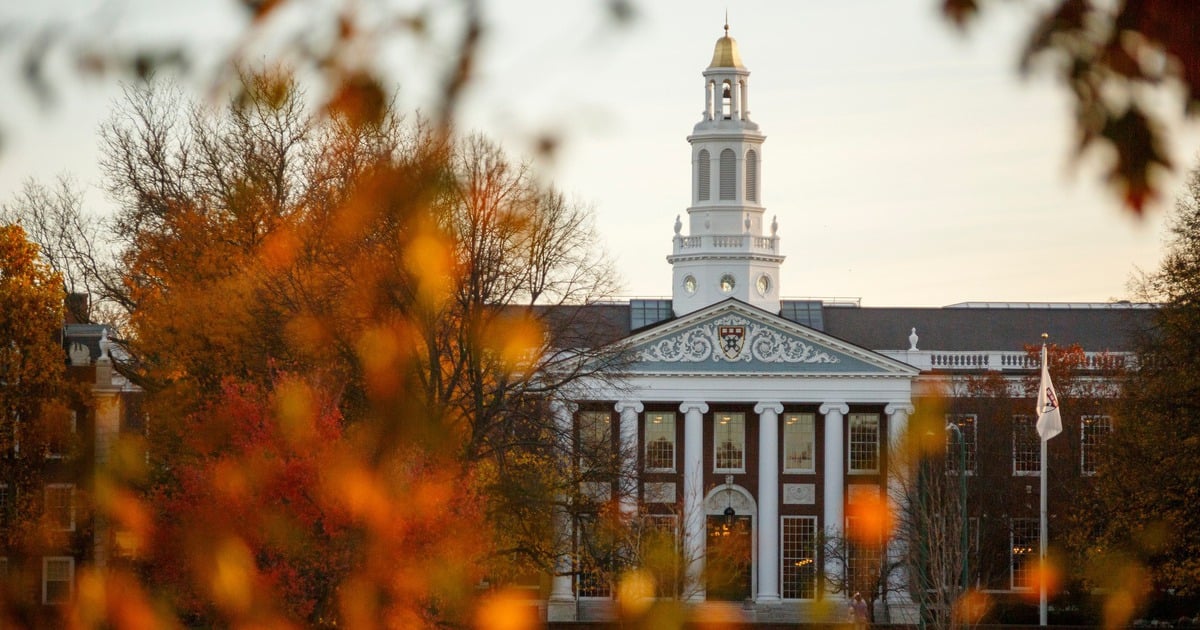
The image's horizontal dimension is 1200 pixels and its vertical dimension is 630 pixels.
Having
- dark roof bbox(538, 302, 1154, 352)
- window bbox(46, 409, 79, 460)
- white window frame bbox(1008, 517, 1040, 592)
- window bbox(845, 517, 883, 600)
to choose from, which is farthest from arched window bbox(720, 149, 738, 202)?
window bbox(46, 409, 79, 460)

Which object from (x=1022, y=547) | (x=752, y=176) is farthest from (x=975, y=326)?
(x=1022, y=547)

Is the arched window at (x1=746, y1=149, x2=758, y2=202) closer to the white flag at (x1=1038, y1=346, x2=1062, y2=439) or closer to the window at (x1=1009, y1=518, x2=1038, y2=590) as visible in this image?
the window at (x1=1009, y1=518, x2=1038, y2=590)

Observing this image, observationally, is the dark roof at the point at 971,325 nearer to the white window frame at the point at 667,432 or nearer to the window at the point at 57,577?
the white window frame at the point at 667,432

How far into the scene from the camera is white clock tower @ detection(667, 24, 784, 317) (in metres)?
85.9

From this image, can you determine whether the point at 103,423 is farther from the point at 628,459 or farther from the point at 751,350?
the point at 751,350

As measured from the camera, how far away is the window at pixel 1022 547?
71.2 meters

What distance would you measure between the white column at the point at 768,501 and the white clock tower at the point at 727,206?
40.1ft

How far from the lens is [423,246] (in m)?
36.2

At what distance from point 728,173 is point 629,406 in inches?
637

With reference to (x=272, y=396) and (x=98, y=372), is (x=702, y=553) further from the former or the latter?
(x=272, y=396)

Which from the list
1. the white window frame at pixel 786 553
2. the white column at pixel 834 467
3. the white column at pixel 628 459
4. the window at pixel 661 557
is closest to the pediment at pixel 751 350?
the white column at pixel 834 467

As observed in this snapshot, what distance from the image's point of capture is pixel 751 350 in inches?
2933

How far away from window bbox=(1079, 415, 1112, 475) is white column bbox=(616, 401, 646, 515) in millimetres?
15537

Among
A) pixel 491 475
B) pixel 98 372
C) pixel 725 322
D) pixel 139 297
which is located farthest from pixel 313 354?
pixel 725 322
